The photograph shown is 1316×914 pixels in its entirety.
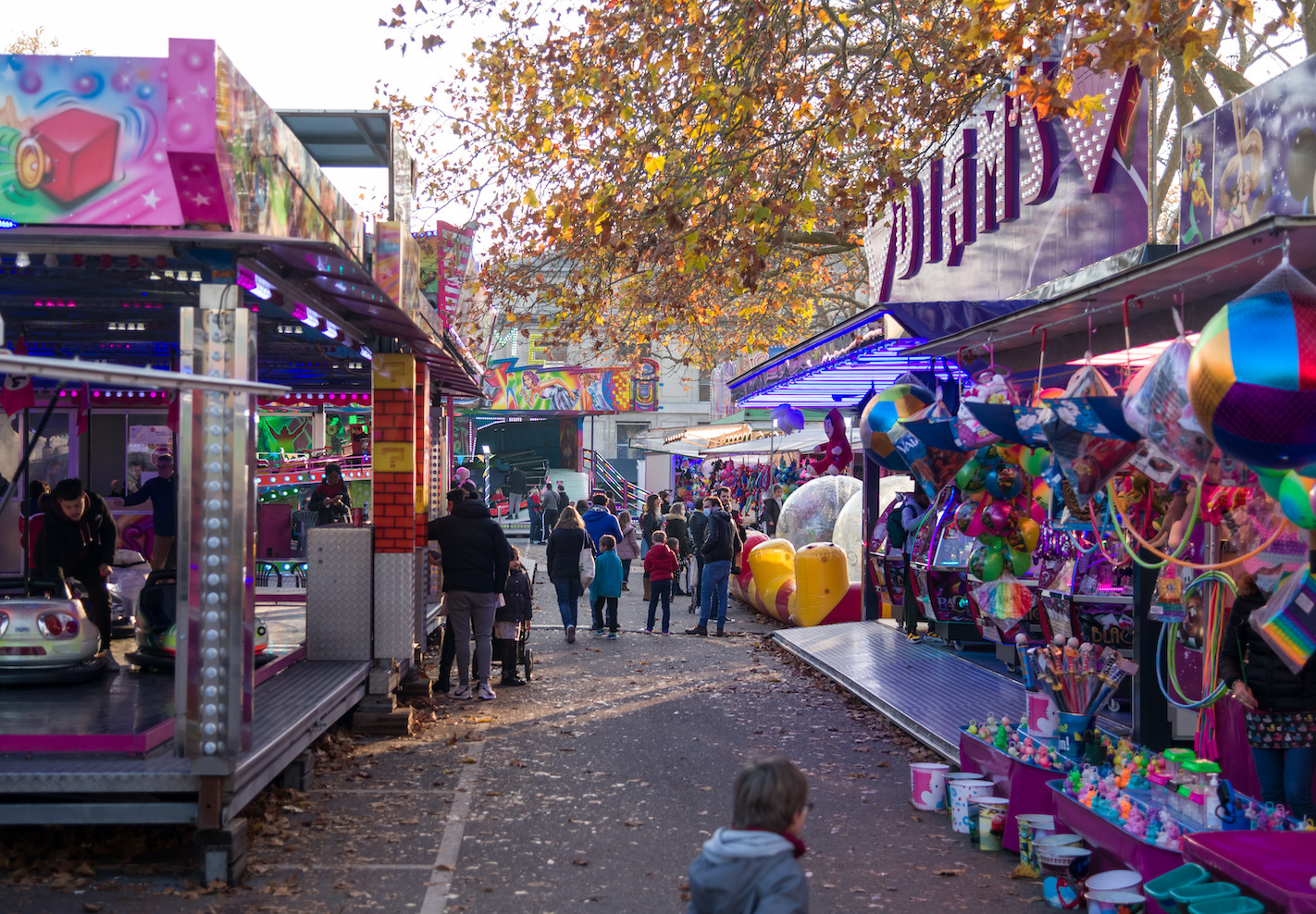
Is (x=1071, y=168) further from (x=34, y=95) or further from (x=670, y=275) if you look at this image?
(x=670, y=275)

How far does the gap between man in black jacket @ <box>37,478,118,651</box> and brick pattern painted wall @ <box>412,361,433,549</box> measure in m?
2.59

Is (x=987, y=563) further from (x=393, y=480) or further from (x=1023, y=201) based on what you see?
(x=393, y=480)

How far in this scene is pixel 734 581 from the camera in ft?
66.3

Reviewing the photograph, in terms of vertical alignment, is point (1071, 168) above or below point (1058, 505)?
above

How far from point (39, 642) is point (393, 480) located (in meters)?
3.04

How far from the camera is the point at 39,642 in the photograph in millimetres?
7629

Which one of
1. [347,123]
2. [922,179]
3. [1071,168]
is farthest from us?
[922,179]

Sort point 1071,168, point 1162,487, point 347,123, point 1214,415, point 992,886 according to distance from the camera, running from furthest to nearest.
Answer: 1. point 347,123
2. point 1071,168
3. point 1162,487
4. point 992,886
5. point 1214,415

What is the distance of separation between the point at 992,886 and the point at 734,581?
1442 cm

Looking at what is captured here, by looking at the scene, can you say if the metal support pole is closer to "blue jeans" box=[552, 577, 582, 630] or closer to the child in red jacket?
"blue jeans" box=[552, 577, 582, 630]

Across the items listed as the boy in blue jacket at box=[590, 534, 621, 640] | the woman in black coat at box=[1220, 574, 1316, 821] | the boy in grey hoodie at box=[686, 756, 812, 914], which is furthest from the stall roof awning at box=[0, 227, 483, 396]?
the woman in black coat at box=[1220, 574, 1316, 821]

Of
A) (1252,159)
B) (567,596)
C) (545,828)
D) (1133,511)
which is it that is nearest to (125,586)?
(567,596)

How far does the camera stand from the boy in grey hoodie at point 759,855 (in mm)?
3031

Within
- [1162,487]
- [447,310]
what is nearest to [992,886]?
[1162,487]
